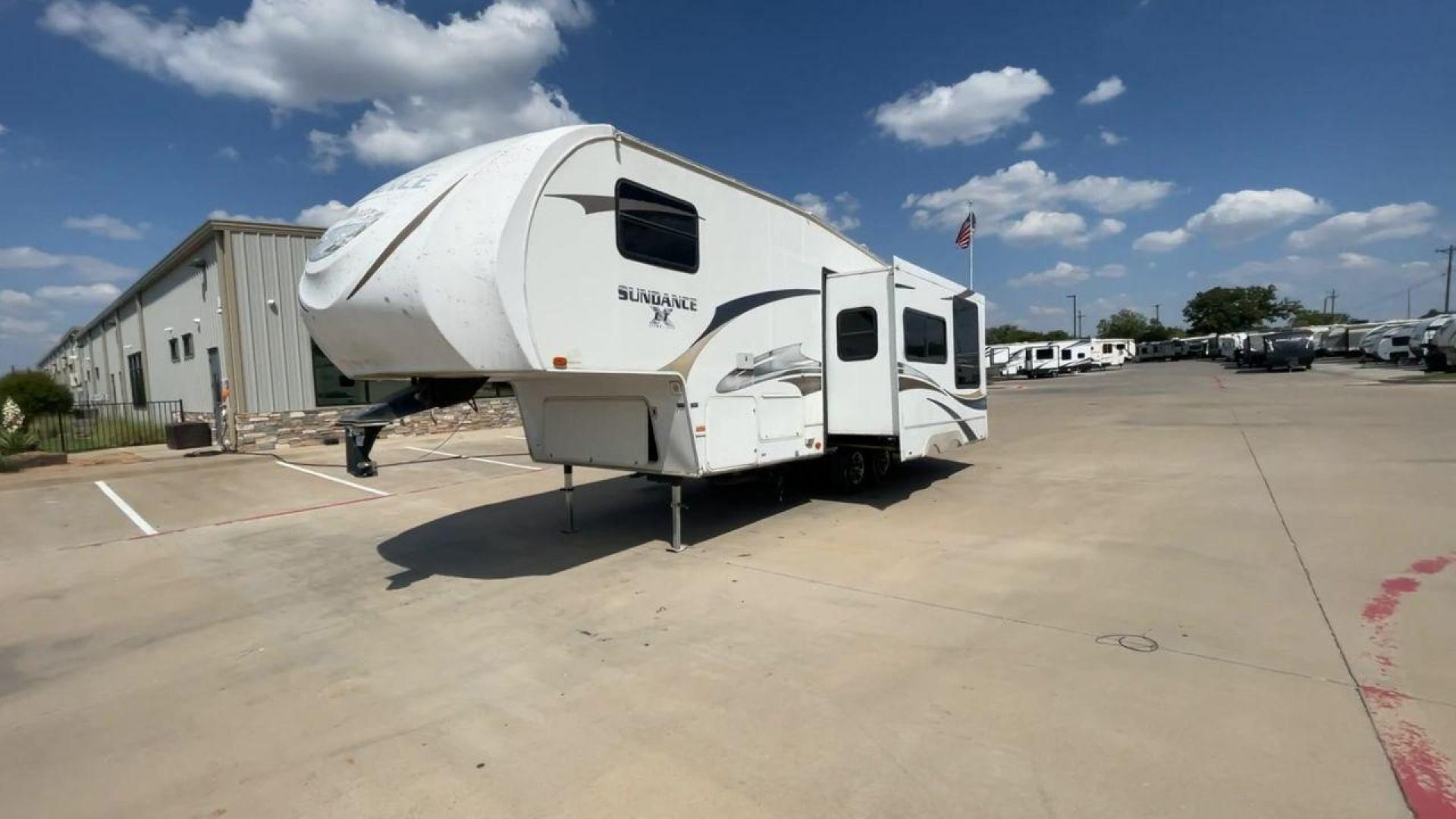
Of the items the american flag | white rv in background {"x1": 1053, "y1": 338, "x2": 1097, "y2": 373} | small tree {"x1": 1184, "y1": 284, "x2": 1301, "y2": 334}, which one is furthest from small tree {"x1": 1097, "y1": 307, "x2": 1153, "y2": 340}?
the american flag

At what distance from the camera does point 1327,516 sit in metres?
7.00

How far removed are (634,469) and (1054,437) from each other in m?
10.9

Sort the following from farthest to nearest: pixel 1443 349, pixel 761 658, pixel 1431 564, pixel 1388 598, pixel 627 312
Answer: pixel 1443 349
pixel 627 312
pixel 1431 564
pixel 1388 598
pixel 761 658

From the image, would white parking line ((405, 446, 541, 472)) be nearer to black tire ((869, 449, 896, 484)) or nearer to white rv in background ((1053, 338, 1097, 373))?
black tire ((869, 449, 896, 484))

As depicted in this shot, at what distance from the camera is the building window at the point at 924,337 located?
27.7 feet

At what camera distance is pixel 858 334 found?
826 cm

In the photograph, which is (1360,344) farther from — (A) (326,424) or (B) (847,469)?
(A) (326,424)

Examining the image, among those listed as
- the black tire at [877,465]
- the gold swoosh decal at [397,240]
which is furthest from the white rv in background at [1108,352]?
the gold swoosh decal at [397,240]

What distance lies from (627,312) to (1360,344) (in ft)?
194

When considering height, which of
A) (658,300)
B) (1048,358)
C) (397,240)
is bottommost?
(1048,358)

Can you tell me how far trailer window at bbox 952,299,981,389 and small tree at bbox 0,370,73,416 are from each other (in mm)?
24637

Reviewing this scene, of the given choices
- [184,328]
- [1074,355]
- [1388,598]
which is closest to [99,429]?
[184,328]

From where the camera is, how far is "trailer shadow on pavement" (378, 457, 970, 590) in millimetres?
6523

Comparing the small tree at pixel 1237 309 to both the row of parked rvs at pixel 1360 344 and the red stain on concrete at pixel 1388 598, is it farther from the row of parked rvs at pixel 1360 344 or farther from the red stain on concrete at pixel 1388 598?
the red stain on concrete at pixel 1388 598
